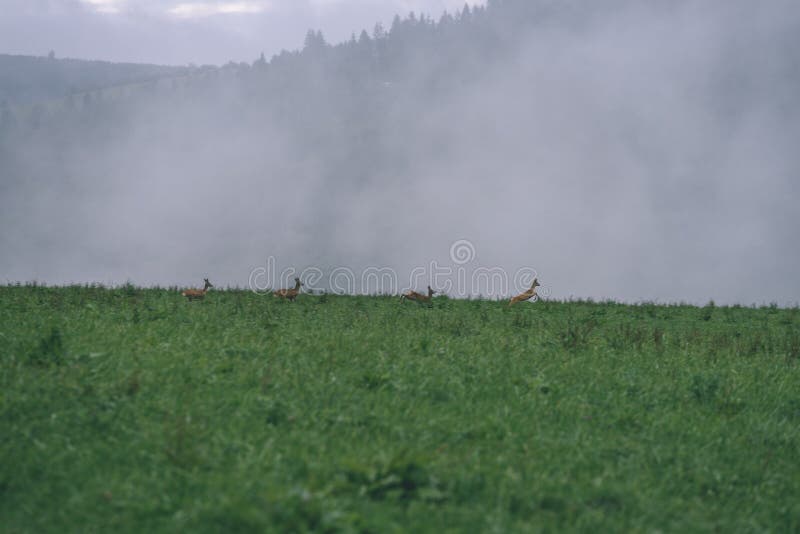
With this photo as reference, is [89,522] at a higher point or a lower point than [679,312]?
lower

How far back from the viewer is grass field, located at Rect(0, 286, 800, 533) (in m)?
6.88

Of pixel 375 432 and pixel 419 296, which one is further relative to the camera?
pixel 419 296

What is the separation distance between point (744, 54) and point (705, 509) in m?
183

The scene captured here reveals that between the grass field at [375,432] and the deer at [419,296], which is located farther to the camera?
the deer at [419,296]

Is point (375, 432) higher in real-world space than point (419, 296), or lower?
lower

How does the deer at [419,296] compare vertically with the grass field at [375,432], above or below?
above

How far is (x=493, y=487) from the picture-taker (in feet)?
24.5

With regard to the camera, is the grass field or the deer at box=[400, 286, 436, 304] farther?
the deer at box=[400, 286, 436, 304]

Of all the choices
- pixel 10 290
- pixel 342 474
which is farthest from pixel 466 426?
pixel 10 290

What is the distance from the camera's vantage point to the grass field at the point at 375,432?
6.88m

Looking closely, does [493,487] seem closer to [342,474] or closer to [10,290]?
[342,474]

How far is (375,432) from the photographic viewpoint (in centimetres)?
879

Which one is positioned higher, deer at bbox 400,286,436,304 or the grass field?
deer at bbox 400,286,436,304

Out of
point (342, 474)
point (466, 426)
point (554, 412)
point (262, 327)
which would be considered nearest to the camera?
point (342, 474)
